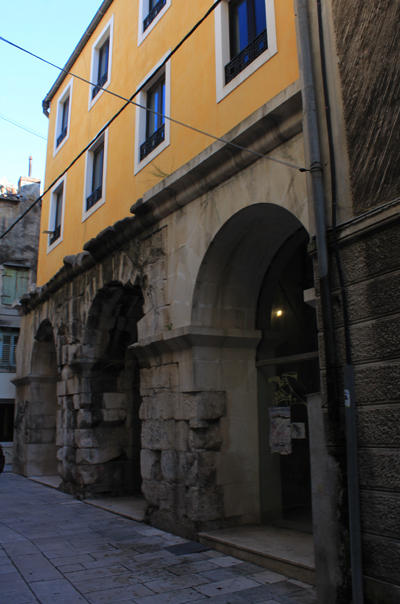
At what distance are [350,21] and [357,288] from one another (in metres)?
2.21

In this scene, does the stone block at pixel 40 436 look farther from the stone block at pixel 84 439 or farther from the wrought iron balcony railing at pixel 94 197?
the wrought iron balcony railing at pixel 94 197

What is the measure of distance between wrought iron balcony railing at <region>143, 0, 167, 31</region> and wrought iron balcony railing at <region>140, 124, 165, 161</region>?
2009 millimetres

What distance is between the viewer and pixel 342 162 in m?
3.97

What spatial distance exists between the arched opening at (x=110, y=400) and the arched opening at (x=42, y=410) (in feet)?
11.0

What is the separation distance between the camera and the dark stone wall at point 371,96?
11.9 ft

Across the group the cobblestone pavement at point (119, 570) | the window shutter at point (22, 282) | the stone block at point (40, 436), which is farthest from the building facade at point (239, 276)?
Answer: the window shutter at point (22, 282)


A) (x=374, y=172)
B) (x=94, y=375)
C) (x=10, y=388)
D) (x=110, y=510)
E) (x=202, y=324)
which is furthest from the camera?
(x=10, y=388)

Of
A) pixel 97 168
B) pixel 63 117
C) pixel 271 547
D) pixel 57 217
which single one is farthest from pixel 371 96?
pixel 63 117

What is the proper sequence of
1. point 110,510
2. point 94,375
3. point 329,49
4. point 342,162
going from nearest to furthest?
1. point 342,162
2. point 329,49
3. point 110,510
4. point 94,375

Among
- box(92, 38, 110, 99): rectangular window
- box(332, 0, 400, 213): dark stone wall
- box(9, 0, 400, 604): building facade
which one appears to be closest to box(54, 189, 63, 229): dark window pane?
box(9, 0, 400, 604): building facade

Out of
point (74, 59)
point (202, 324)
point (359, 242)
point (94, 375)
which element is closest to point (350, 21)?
point (359, 242)

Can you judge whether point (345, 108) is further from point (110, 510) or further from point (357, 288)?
point (110, 510)

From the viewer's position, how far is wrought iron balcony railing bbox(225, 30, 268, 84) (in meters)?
5.43

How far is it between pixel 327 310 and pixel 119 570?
9.83 ft
